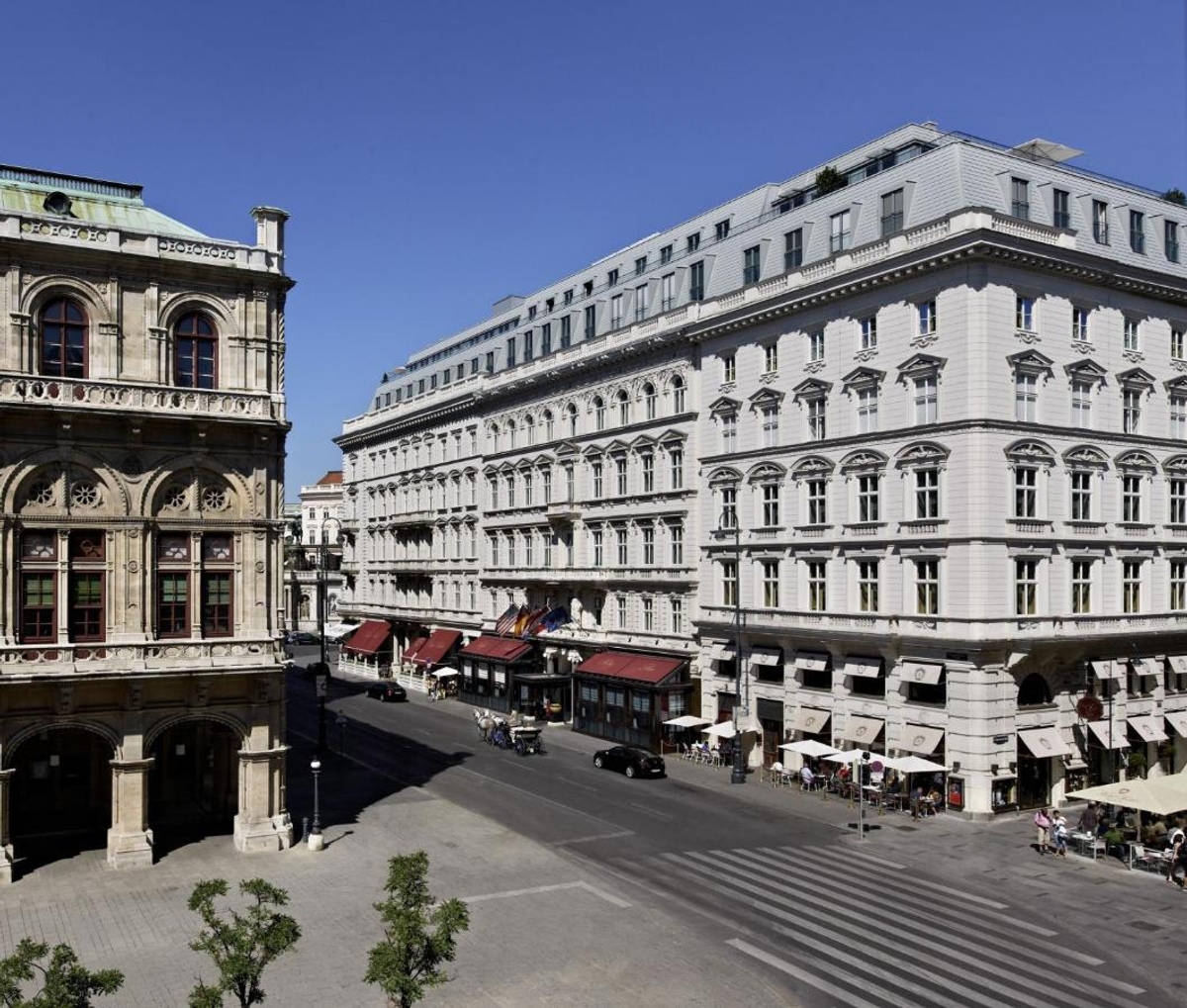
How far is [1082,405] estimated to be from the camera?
145 feet

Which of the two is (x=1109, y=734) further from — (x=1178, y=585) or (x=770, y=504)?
(x=770, y=504)

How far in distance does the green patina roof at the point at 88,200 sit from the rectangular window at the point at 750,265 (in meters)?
26.7

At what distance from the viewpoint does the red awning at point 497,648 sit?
6875 cm

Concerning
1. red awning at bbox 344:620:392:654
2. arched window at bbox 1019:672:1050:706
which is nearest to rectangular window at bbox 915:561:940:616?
arched window at bbox 1019:672:1050:706

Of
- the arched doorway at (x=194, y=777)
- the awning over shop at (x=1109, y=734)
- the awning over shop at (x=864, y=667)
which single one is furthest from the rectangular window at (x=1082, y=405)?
the arched doorway at (x=194, y=777)

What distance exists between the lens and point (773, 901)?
29.6 m

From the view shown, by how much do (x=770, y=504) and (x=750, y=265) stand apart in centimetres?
1224

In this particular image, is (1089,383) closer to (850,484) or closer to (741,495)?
(850,484)

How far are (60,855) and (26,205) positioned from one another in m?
20.5

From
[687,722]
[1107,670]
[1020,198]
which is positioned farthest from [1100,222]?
[687,722]

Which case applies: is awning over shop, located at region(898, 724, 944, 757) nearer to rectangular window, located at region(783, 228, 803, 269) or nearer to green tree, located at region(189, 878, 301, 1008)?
rectangular window, located at region(783, 228, 803, 269)

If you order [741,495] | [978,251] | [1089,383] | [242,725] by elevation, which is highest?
[978,251]

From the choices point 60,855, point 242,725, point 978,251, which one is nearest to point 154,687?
point 242,725

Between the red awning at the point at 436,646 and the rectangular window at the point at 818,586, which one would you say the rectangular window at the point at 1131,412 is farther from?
the red awning at the point at 436,646
